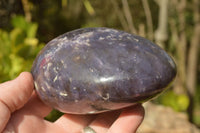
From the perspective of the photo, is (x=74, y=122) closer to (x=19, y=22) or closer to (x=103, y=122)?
(x=103, y=122)

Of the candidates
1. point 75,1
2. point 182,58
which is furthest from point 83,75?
point 75,1

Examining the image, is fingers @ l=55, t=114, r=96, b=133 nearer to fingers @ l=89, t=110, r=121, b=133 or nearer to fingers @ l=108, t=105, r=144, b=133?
fingers @ l=89, t=110, r=121, b=133

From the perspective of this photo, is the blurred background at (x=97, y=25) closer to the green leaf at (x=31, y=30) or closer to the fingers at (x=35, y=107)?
the green leaf at (x=31, y=30)

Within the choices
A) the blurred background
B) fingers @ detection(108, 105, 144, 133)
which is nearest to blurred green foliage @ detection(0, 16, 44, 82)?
the blurred background

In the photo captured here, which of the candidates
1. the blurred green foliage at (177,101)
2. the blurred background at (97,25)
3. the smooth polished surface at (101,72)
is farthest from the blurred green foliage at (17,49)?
the blurred green foliage at (177,101)

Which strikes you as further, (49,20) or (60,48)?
(49,20)

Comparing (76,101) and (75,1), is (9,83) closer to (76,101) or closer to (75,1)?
(76,101)

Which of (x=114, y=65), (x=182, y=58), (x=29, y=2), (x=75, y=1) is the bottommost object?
(x=182, y=58)
